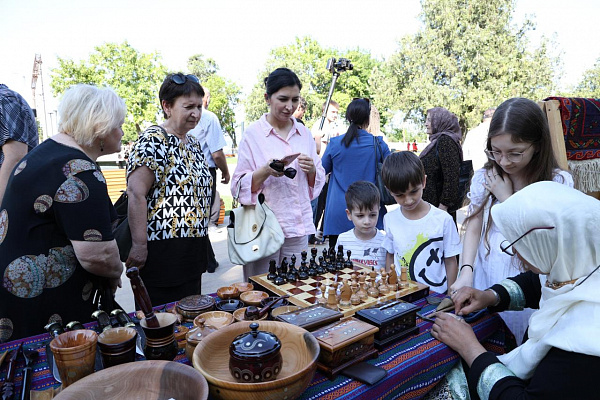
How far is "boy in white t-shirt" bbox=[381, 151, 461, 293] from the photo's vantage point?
2395mm

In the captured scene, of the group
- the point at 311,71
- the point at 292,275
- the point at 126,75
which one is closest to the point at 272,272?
the point at 292,275

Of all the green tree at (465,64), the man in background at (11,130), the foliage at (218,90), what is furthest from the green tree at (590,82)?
the man in background at (11,130)

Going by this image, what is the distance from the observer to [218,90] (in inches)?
1604

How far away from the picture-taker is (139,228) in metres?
2.12

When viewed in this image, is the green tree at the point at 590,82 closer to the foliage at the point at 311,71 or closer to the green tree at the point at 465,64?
the green tree at the point at 465,64

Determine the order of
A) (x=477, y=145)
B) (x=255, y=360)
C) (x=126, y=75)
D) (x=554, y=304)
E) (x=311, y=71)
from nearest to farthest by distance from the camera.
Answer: (x=255, y=360)
(x=554, y=304)
(x=477, y=145)
(x=126, y=75)
(x=311, y=71)

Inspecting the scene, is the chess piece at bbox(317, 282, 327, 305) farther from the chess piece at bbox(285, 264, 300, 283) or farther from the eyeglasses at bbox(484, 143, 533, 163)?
the eyeglasses at bbox(484, 143, 533, 163)

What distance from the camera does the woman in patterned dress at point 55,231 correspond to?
164 centimetres

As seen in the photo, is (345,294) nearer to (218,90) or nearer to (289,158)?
(289,158)

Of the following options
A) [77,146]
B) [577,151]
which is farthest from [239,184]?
[577,151]

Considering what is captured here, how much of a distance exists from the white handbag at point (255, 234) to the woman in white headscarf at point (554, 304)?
1309mm

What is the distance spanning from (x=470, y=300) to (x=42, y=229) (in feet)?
6.32

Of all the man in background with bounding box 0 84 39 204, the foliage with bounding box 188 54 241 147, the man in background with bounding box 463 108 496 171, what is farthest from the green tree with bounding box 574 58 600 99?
the man in background with bounding box 0 84 39 204

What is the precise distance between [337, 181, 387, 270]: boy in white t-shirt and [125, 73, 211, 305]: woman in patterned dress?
112cm
